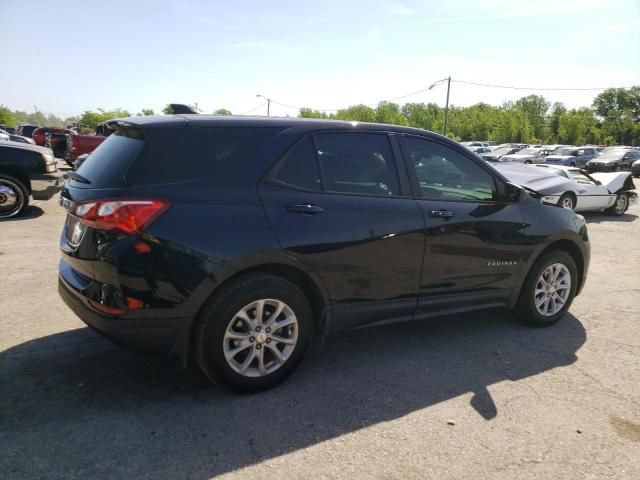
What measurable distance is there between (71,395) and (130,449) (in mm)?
743

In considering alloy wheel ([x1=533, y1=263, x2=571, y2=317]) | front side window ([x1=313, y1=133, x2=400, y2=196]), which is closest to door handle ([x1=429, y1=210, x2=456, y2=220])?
front side window ([x1=313, y1=133, x2=400, y2=196])

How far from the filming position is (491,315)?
16.4 ft

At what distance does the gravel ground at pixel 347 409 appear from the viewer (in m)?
2.55

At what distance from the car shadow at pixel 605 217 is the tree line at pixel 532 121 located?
66581 millimetres


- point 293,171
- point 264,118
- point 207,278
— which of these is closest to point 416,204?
point 293,171

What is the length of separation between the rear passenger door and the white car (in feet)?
30.3

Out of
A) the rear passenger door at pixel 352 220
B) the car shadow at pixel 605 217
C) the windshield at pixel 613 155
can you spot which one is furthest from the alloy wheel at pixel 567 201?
the windshield at pixel 613 155

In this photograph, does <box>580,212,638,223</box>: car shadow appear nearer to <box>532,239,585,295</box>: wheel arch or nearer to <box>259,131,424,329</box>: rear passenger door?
<box>532,239,585,295</box>: wheel arch

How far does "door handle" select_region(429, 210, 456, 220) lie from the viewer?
3.74 metres

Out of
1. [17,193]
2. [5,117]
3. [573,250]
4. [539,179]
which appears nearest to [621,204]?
[539,179]

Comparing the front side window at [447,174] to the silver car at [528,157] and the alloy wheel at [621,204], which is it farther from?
the silver car at [528,157]

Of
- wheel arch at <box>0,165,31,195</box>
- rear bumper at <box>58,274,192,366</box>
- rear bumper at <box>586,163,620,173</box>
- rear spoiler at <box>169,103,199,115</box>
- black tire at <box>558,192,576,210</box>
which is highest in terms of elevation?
rear spoiler at <box>169,103,199,115</box>

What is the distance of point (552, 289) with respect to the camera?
15.1 feet

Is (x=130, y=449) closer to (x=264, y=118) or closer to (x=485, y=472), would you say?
(x=485, y=472)
